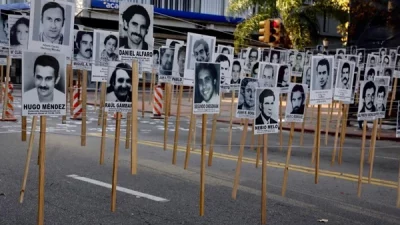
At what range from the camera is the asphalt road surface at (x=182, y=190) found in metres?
6.83

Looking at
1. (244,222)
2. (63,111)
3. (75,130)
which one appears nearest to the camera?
(63,111)

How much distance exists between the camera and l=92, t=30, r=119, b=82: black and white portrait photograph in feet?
28.8

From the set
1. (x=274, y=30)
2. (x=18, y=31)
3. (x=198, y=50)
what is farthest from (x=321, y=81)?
(x=274, y=30)

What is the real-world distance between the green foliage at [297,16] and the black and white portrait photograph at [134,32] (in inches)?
723

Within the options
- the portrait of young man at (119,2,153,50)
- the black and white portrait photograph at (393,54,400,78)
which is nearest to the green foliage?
the black and white portrait photograph at (393,54,400,78)

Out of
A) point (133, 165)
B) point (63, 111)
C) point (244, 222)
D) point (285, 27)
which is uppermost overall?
point (285, 27)

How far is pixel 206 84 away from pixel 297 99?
82.4 inches

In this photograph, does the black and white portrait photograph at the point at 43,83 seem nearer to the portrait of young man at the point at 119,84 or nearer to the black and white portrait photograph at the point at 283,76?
the portrait of young man at the point at 119,84

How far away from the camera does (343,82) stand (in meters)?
9.73

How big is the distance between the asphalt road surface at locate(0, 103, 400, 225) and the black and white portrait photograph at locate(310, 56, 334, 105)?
1451 mm

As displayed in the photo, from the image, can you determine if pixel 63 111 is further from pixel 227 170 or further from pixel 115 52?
pixel 227 170

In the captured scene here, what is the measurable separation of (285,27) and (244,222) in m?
20.5

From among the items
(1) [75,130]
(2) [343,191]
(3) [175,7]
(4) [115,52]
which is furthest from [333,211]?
(3) [175,7]

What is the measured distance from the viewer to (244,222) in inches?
262
